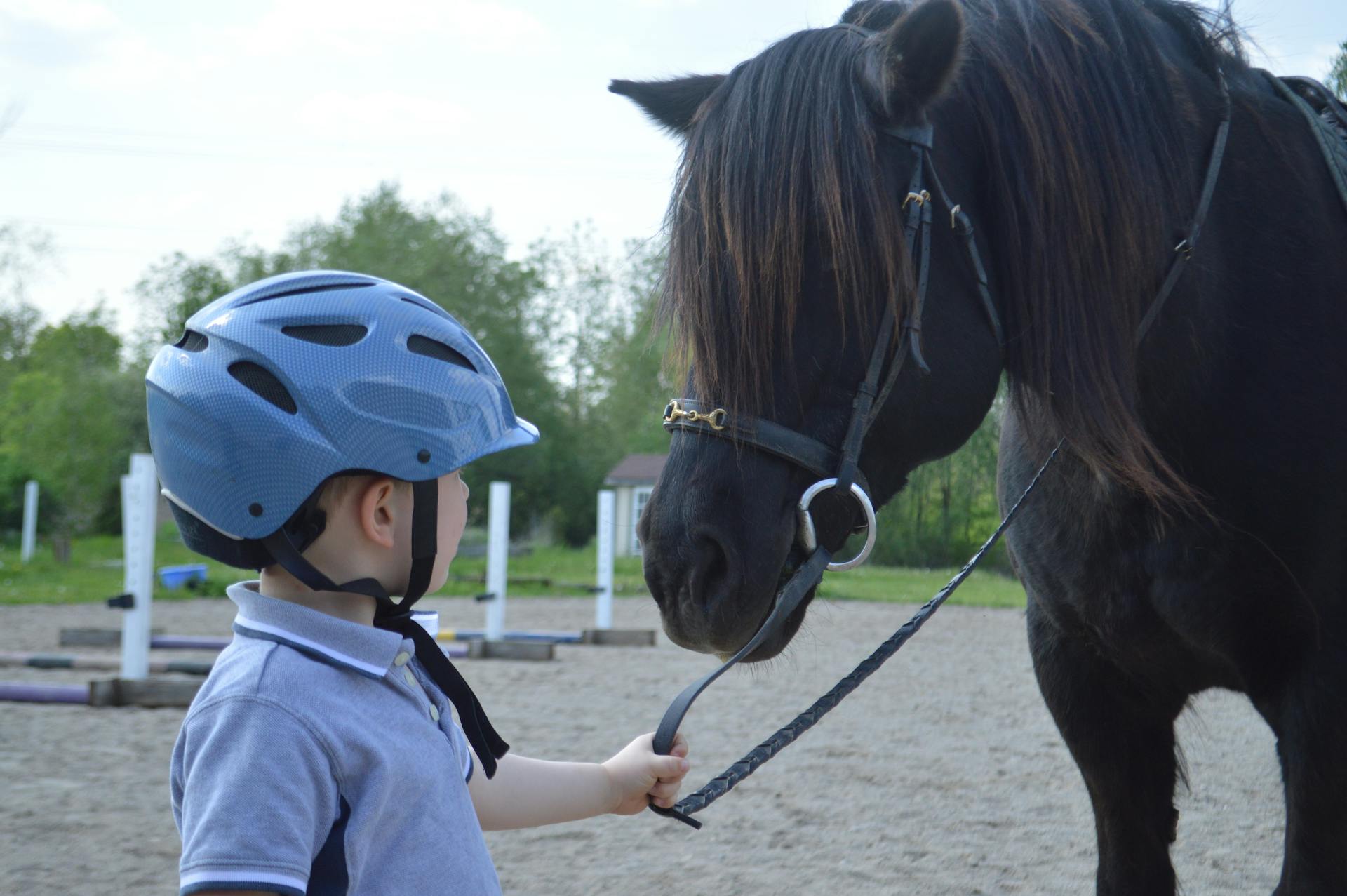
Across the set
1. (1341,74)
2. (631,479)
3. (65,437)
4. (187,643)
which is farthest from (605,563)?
(631,479)

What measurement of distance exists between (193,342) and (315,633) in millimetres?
379

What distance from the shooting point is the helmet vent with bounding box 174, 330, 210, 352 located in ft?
4.23

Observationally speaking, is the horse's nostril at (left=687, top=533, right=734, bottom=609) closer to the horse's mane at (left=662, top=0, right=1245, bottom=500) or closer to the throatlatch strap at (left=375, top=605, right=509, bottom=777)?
the horse's mane at (left=662, top=0, right=1245, bottom=500)

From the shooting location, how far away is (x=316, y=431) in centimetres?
122

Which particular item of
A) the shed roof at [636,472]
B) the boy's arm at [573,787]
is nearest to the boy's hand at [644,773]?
the boy's arm at [573,787]

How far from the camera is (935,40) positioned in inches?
60.9

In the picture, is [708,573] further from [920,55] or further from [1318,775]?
[1318,775]

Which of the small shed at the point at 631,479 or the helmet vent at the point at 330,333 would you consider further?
the small shed at the point at 631,479

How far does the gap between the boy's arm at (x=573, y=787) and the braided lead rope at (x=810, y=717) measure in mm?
59

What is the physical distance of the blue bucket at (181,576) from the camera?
14.6 meters

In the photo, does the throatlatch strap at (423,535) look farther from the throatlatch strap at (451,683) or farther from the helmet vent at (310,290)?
the helmet vent at (310,290)

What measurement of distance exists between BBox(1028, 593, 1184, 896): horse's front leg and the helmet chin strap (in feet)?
4.04

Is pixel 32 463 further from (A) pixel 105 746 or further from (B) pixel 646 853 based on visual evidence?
(B) pixel 646 853

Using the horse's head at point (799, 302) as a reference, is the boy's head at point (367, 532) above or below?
below
